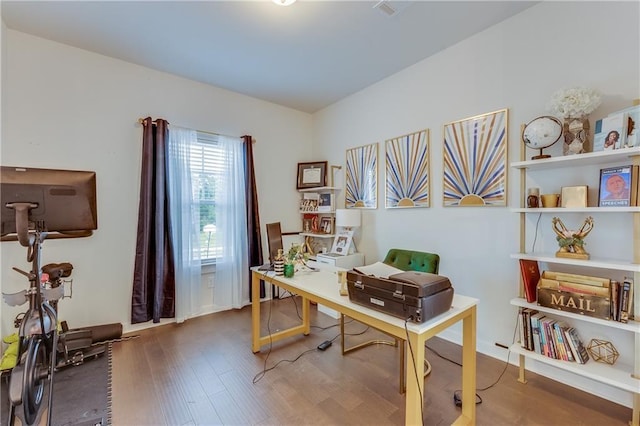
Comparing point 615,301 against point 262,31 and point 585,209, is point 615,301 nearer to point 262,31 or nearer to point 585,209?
point 585,209

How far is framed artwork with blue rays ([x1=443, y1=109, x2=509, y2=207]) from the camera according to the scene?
228 centimetres

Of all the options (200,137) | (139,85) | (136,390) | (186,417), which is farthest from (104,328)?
(139,85)

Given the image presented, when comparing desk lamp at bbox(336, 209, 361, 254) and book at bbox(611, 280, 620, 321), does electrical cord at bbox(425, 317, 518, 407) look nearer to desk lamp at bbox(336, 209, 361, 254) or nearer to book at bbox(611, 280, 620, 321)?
book at bbox(611, 280, 620, 321)

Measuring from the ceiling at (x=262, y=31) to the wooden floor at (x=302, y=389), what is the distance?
8.37 ft

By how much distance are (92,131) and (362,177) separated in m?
2.96

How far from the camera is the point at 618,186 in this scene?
1646 millimetres

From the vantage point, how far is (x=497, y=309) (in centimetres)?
230

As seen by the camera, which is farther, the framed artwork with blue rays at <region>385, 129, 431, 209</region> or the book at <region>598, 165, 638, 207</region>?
the framed artwork with blue rays at <region>385, 129, 431, 209</region>

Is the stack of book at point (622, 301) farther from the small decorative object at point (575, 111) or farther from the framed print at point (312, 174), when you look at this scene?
the framed print at point (312, 174)

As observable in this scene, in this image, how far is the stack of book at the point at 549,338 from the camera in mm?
1786

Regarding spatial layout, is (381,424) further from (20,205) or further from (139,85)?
(139,85)

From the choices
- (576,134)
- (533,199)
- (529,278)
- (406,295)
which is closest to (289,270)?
(406,295)

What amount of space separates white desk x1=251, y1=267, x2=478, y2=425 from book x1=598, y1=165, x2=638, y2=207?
1080mm

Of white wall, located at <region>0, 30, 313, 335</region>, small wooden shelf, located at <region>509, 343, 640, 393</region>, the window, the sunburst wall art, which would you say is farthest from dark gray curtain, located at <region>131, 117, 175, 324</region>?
small wooden shelf, located at <region>509, 343, 640, 393</region>
